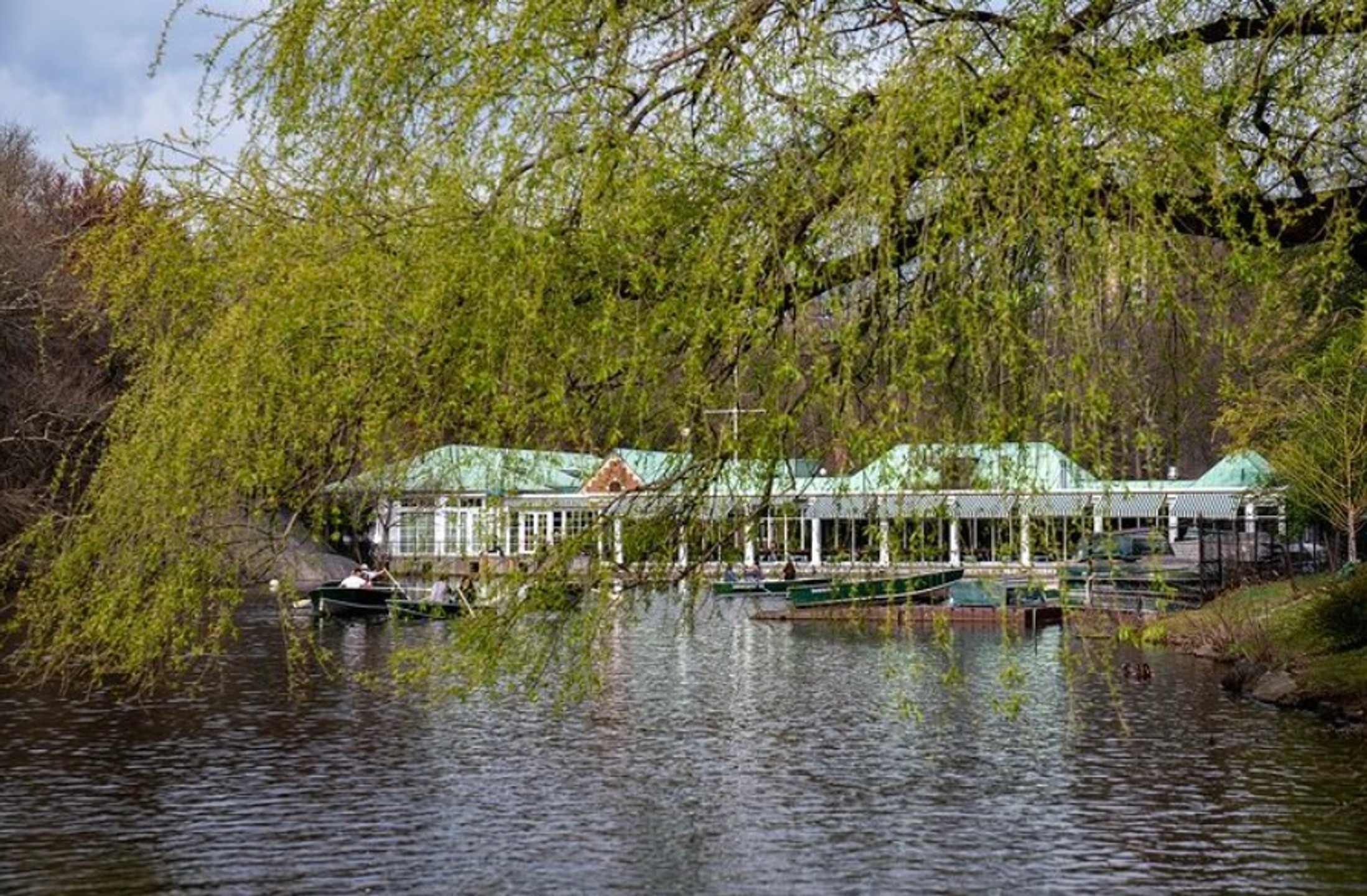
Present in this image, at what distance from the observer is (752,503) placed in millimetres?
9641

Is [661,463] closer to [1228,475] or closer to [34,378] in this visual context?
[34,378]

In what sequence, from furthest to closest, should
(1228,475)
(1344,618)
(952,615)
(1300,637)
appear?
(1228,475) → (952,615) → (1300,637) → (1344,618)

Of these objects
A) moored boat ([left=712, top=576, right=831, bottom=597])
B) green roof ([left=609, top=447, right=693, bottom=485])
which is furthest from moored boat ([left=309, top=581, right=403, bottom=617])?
green roof ([left=609, top=447, right=693, bottom=485])

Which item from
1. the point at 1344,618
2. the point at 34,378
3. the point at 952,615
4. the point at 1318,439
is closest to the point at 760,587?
the point at 952,615

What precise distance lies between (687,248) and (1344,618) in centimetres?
1978

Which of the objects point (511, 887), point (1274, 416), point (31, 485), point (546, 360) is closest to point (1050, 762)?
point (511, 887)

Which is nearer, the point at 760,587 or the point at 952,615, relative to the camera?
the point at 952,615

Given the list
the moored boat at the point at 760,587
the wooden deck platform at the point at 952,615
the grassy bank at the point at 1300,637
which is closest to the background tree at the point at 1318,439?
the grassy bank at the point at 1300,637

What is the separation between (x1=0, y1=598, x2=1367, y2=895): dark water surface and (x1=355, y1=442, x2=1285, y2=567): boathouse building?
25.9 inches

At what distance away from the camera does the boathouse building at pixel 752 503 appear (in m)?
8.23

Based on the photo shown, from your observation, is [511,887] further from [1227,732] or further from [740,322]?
[1227,732]

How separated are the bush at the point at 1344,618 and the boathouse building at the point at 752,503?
658 inches

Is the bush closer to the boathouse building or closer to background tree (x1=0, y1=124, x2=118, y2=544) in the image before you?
the boathouse building

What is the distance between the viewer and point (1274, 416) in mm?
34969
